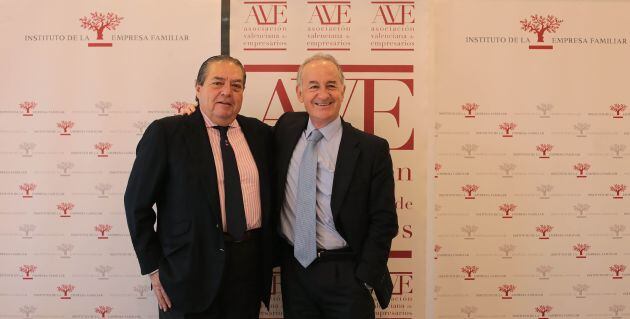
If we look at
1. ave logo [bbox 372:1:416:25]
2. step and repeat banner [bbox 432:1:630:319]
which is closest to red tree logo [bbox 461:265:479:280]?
step and repeat banner [bbox 432:1:630:319]

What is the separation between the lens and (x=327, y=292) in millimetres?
2086

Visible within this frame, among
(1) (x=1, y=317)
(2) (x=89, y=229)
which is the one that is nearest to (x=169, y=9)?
(2) (x=89, y=229)

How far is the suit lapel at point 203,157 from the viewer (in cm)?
196

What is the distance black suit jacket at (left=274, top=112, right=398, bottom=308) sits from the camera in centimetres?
207

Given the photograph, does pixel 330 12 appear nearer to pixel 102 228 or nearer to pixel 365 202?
pixel 365 202

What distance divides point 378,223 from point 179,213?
89cm

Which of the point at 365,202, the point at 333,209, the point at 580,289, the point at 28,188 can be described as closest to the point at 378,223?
the point at 365,202

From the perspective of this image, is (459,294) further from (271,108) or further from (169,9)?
(169,9)

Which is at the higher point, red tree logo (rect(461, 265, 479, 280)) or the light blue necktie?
the light blue necktie

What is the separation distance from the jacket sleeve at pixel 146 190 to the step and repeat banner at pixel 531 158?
1554 millimetres

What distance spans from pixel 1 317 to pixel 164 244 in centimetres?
147

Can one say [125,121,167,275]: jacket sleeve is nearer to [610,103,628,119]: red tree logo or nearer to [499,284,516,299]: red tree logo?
[499,284,516,299]: red tree logo

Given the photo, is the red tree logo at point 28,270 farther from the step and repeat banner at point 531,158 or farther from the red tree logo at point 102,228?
the step and repeat banner at point 531,158

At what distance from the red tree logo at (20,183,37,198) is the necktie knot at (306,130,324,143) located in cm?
169
